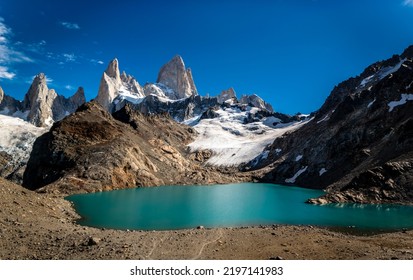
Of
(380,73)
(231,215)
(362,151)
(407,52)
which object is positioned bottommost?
(231,215)

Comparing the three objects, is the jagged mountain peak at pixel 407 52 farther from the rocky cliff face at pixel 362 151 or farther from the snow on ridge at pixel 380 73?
the rocky cliff face at pixel 362 151

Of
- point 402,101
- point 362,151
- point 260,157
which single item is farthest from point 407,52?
point 362,151

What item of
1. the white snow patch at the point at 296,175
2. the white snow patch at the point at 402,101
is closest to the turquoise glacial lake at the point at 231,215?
the white snow patch at the point at 402,101

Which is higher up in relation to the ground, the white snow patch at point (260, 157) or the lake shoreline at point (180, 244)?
the white snow patch at point (260, 157)

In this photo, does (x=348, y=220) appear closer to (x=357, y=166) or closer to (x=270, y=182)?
(x=357, y=166)

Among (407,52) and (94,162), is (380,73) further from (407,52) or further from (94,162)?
(94,162)

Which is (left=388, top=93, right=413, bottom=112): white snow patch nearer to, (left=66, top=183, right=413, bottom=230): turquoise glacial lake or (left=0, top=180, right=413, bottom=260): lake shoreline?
(left=66, top=183, right=413, bottom=230): turquoise glacial lake

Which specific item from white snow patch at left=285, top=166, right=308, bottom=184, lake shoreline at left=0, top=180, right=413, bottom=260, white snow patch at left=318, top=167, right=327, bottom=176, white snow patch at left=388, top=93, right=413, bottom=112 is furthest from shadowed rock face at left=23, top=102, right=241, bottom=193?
white snow patch at left=388, top=93, right=413, bottom=112
